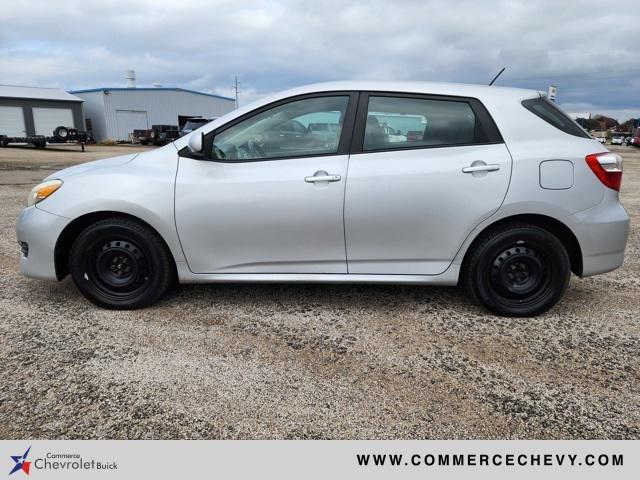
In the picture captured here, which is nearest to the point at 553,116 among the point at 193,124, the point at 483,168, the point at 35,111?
the point at 483,168

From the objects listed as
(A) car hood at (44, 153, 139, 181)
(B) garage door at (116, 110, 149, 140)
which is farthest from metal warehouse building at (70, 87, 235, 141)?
(A) car hood at (44, 153, 139, 181)

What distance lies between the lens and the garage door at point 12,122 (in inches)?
1303

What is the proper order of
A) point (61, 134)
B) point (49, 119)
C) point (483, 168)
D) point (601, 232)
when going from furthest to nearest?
point (49, 119) → point (61, 134) → point (601, 232) → point (483, 168)

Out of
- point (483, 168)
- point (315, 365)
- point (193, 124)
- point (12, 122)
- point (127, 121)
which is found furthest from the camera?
point (127, 121)

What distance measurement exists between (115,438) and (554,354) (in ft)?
8.27

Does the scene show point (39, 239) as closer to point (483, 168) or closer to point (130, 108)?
point (483, 168)

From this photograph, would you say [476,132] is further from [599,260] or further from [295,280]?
[295,280]

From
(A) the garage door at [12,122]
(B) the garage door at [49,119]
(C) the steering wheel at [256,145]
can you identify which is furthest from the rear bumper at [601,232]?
(B) the garage door at [49,119]

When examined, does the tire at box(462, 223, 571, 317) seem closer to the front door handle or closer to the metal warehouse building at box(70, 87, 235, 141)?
the front door handle

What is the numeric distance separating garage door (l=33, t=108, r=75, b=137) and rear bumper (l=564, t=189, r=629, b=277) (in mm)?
39089

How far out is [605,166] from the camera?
321cm

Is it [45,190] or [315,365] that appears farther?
[45,190]
